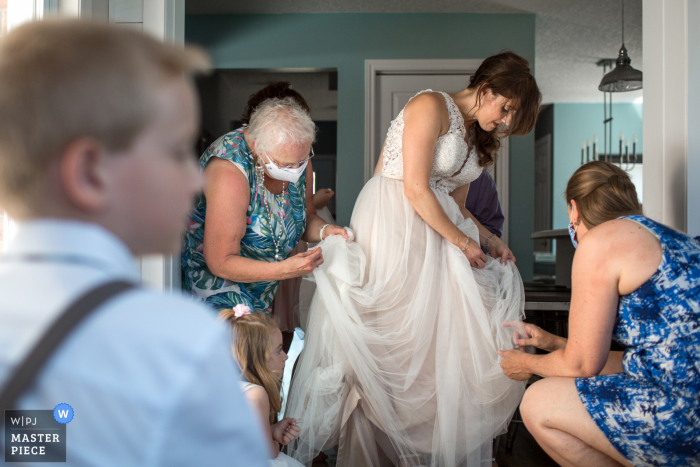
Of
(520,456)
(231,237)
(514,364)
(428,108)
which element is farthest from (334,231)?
(520,456)

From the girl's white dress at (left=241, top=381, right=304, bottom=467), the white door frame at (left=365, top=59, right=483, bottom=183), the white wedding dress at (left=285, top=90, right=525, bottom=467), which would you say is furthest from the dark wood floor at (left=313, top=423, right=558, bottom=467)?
the white door frame at (left=365, top=59, right=483, bottom=183)

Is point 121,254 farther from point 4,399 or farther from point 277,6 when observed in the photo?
point 277,6

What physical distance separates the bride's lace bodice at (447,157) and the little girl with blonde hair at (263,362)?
0.78 meters

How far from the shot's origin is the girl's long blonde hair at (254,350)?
1517 mm

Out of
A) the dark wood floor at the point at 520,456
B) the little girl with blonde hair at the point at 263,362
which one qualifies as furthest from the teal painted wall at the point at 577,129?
the little girl with blonde hair at the point at 263,362

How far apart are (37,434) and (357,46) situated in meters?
4.33

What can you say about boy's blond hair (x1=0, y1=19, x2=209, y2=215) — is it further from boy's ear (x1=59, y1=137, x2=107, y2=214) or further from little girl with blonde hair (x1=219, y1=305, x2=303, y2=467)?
little girl with blonde hair (x1=219, y1=305, x2=303, y2=467)

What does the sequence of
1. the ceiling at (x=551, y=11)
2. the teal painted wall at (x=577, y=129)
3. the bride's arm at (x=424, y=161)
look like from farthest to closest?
the teal painted wall at (x=577, y=129), the ceiling at (x=551, y=11), the bride's arm at (x=424, y=161)

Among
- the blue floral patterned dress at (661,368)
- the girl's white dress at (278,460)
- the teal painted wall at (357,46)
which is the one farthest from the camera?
the teal painted wall at (357,46)

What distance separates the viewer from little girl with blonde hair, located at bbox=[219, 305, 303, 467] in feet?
4.97

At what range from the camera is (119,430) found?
0.35 m

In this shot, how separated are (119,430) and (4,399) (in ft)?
0.24

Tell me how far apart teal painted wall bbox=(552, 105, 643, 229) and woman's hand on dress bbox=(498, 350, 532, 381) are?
636 centimetres

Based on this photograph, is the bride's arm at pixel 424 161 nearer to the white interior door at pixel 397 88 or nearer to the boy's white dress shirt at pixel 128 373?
the boy's white dress shirt at pixel 128 373
